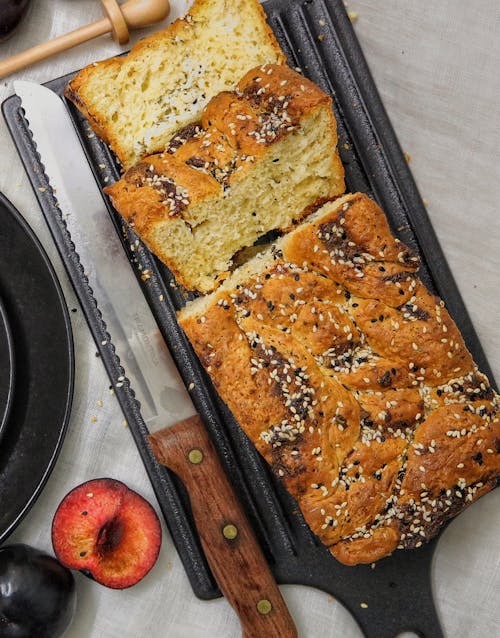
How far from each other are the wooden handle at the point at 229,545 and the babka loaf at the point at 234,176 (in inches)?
24.0

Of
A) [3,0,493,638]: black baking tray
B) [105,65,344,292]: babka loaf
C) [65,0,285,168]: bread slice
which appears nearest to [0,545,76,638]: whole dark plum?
[3,0,493,638]: black baking tray

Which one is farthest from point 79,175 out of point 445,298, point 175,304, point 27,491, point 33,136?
point 445,298

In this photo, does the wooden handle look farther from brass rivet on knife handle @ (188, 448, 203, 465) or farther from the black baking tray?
the black baking tray

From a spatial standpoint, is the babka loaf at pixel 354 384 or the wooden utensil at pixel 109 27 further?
the wooden utensil at pixel 109 27

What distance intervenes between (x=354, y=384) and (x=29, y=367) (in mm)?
1177

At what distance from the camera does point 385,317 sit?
2.38 m

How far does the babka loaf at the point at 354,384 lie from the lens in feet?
7.75

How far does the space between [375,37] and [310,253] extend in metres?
0.99

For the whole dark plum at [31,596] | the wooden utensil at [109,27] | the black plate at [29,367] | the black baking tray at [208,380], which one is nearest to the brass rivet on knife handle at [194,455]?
the black baking tray at [208,380]

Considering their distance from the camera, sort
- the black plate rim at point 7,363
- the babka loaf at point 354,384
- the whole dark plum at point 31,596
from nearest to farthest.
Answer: the babka loaf at point 354,384
the whole dark plum at point 31,596
the black plate rim at point 7,363

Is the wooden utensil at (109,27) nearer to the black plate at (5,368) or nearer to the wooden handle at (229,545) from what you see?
the black plate at (5,368)

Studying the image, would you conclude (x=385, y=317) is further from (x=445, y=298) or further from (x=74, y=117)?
(x=74, y=117)

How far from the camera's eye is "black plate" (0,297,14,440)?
262 cm

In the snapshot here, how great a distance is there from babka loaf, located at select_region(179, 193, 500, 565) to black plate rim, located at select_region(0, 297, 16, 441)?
2.23ft
